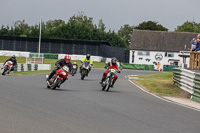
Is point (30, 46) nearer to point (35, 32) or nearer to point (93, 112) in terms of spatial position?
point (35, 32)

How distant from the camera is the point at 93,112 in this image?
10.8 meters

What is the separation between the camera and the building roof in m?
84.6

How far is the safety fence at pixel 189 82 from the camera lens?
1726cm

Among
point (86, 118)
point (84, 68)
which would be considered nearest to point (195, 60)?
point (84, 68)

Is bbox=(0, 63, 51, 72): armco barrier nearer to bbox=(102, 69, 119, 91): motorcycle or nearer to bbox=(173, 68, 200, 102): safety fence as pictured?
bbox=(173, 68, 200, 102): safety fence

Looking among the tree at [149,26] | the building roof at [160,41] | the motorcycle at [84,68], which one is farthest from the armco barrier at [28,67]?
the tree at [149,26]

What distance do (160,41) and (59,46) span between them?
19077mm

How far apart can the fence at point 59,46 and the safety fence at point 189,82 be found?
5475 centimetres

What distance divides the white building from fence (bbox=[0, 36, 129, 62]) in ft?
14.1

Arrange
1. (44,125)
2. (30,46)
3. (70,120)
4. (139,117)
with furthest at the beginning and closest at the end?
(30,46)
(139,117)
(70,120)
(44,125)

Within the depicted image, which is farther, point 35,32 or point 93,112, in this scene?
point 35,32

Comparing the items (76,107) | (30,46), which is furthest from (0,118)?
(30,46)

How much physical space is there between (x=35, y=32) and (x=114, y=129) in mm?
86766

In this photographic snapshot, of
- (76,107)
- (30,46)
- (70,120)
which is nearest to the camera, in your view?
(70,120)
